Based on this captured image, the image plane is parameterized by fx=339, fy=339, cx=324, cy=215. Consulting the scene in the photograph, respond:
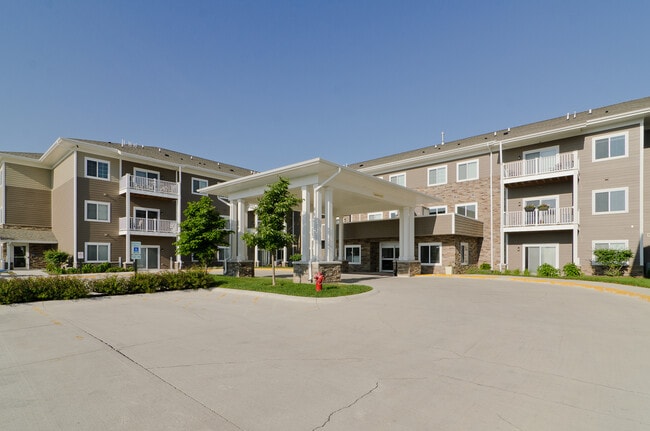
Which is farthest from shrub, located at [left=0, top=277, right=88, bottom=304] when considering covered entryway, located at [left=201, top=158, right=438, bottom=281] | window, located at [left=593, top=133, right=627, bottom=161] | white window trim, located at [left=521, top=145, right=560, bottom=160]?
window, located at [left=593, top=133, right=627, bottom=161]

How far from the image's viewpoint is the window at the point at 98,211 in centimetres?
2527

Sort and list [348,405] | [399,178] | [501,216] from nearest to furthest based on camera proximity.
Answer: [348,405], [501,216], [399,178]

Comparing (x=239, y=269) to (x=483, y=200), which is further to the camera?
(x=483, y=200)

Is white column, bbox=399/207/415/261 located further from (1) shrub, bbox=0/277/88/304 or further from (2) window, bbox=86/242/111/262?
(2) window, bbox=86/242/111/262

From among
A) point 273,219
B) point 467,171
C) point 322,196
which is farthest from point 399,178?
point 273,219

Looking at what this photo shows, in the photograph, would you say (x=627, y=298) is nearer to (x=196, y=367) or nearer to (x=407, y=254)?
(x=407, y=254)

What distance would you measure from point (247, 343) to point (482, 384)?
14.1 feet

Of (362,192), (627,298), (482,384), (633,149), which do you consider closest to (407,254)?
(362,192)

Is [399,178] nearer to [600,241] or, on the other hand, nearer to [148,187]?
[600,241]

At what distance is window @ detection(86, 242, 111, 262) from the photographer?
2489cm

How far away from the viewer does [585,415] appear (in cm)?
383

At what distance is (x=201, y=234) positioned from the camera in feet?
62.3

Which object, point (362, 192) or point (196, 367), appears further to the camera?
point (362, 192)

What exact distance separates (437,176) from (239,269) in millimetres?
17626
